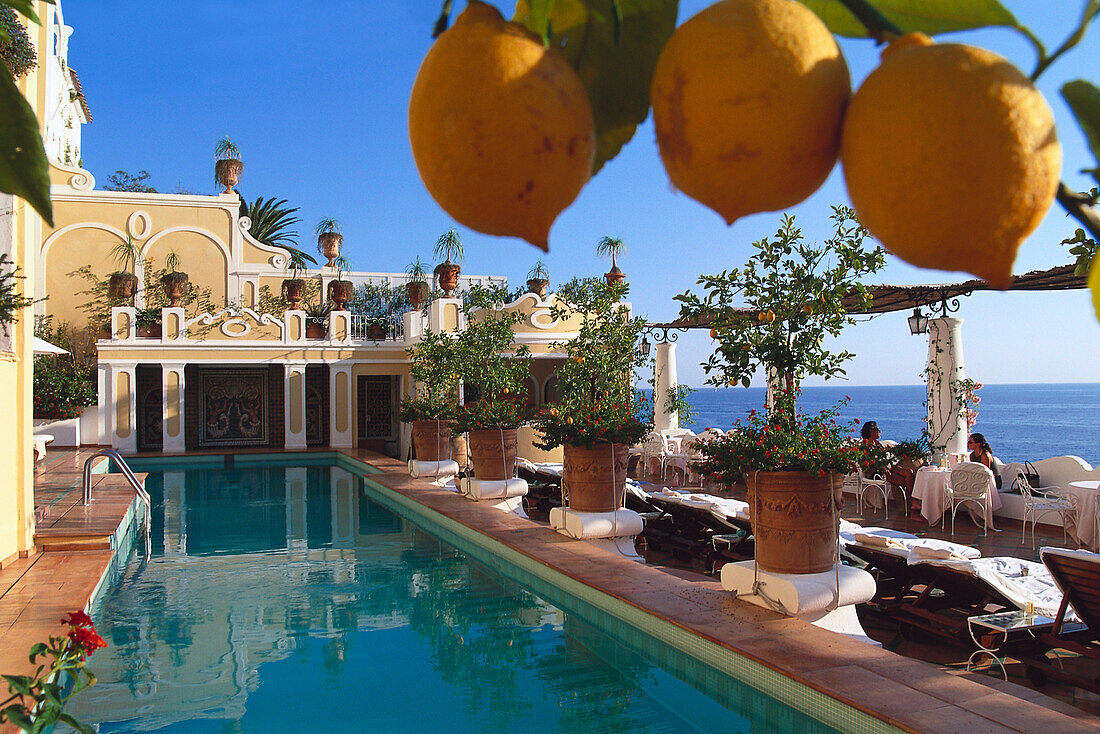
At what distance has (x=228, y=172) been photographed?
25.9m

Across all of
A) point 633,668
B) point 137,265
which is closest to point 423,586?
point 633,668

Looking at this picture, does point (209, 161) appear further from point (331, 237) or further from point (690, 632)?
point (690, 632)

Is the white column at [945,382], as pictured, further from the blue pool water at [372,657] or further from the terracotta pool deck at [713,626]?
the blue pool water at [372,657]

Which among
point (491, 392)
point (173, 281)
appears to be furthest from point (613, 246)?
point (173, 281)

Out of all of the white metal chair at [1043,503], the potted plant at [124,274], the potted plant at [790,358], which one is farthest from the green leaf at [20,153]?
the potted plant at [124,274]

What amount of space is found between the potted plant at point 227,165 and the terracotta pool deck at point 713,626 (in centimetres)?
1787

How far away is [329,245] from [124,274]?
6.72 meters

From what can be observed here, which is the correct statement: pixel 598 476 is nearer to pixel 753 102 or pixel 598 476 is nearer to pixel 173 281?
pixel 753 102

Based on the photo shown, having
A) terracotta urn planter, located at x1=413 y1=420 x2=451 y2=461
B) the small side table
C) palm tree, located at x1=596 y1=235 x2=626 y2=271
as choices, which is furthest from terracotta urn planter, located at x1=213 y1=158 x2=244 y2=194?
the small side table

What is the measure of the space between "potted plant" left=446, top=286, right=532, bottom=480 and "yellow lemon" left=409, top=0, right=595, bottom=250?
10991 millimetres

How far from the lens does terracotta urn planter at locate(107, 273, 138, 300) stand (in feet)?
76.2

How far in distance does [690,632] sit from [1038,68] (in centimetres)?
557

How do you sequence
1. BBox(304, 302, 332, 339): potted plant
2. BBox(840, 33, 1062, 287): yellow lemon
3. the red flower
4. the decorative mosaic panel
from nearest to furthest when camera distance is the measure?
BBox(840, 33, 1062, 287): yellow lemon
the red flower
BBox(304, 302, 332, 339): potted plant
the decorative mosaic panel

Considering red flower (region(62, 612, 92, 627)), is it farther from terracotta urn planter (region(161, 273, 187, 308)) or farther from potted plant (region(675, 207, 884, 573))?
terracotta urn planter (region(161, 273, 187, 308))
